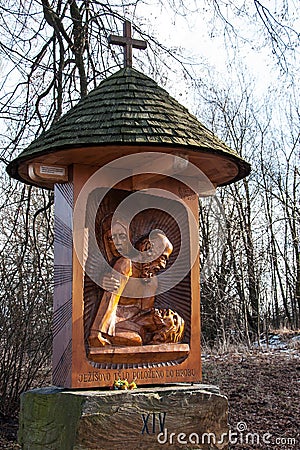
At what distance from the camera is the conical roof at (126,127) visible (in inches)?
140

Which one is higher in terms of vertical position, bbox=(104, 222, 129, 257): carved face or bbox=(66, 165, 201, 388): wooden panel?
bbox=(104, 222, 129, 257): carved face

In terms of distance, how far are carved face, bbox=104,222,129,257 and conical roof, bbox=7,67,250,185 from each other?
1.59 feet

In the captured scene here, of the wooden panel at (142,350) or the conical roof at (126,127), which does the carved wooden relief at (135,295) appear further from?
the conical roof at (126,127)

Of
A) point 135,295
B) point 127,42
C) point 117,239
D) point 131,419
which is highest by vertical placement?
point 127,42

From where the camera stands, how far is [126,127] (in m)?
3.59

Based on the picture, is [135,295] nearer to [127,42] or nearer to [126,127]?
[126,127]

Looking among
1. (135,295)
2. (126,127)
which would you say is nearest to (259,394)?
(135,295)

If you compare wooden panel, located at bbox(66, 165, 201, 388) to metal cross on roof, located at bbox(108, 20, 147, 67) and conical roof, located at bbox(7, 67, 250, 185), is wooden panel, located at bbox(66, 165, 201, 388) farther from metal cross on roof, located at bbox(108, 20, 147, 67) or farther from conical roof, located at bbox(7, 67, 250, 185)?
metal cross on roof, located at bbox(108, 20, 147, 67)

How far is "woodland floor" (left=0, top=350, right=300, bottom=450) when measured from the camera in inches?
229

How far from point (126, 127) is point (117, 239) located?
0.69m

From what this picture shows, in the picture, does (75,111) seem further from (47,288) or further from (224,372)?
(224,372)

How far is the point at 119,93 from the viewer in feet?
12.9

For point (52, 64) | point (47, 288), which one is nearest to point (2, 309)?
point (47, 288)

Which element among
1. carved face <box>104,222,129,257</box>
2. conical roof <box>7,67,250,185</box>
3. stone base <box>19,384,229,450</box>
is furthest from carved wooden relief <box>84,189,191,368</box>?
conical roof <box>7,67,250,185</box>
